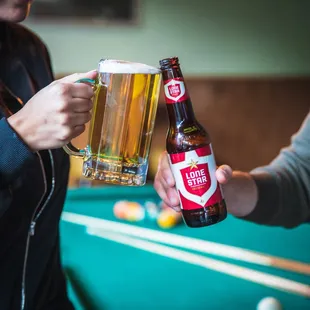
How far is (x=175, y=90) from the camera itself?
890mm

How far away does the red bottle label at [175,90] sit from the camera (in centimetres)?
88

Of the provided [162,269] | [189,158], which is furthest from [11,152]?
[162,269]

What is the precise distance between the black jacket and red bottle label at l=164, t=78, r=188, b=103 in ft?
0.92

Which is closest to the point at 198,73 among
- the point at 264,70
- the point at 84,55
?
the point at 264,70

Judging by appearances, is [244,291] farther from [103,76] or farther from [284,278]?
[103,76]

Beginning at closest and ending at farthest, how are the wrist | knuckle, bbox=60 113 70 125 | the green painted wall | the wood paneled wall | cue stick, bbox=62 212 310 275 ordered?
1. knuckle, bbox=60 113 70 125
2. the wrist
3. cue stick, bbox=62 212 310 275
4. the green painted wall
5. the wood paneled wall

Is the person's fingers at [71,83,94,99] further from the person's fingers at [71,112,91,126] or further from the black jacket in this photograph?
the black jacket

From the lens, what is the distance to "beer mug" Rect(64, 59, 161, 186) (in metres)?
0.81

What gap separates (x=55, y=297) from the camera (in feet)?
3.53

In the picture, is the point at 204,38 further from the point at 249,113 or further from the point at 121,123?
the point at 121,123

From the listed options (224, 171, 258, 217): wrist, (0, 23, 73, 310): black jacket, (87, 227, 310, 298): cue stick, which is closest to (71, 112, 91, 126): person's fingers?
(0, 23, 73, 310): black jacket

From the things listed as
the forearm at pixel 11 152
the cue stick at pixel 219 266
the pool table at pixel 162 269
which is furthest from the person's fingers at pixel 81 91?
the cue stick at pixel 219 266

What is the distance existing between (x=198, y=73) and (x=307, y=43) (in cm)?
98

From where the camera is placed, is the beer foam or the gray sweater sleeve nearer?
the beer foam
